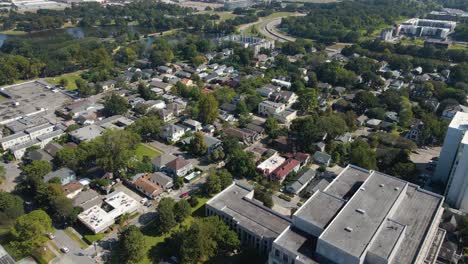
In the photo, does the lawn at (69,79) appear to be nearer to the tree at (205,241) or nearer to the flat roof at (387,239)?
the tree at (205,241)

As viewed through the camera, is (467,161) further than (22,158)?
No

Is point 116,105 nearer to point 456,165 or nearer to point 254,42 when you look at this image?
point 456,165

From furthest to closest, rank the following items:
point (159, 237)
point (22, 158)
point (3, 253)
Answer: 1. point (22, 158)
2. point (159, 237)
3. point (3, 253)

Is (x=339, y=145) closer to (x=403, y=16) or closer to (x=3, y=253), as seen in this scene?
(x=3, y=253)

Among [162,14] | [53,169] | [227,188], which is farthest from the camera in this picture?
[162,14]

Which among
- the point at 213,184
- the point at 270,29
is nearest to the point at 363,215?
the point at 213,184

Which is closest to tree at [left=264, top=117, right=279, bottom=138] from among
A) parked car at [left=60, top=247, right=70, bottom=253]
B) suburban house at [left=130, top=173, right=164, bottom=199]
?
suburban house at [left=130, top=173, right=164, bottom=199]

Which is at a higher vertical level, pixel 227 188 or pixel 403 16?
pixel 403 16

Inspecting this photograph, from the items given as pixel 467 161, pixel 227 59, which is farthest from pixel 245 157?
pixel 227 59
